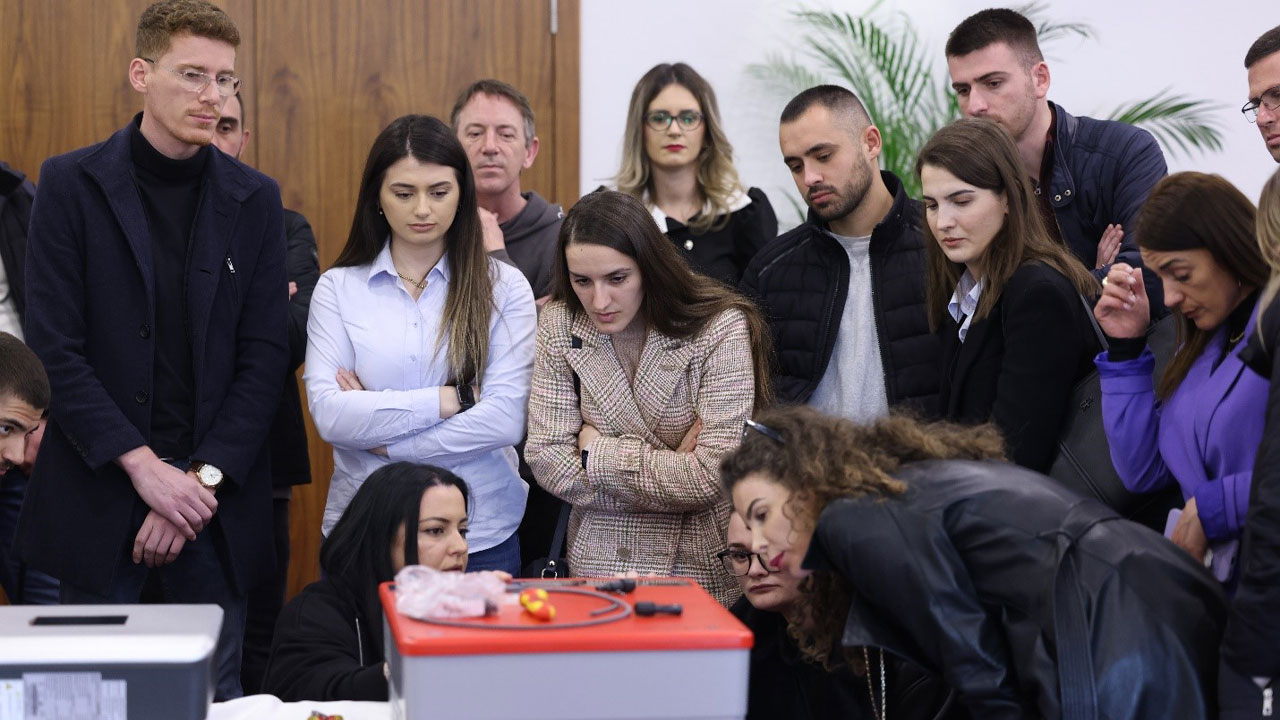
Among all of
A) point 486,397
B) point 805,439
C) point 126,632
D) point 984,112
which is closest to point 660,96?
point 984,112

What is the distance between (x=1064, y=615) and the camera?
186 cm

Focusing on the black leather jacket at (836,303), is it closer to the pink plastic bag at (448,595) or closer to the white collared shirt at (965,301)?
the white collared shirt at (965,301)

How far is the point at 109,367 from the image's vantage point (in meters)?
2.81

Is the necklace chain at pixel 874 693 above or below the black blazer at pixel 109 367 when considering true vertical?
below

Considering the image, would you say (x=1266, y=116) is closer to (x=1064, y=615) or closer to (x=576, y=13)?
(x=1064, y=615)

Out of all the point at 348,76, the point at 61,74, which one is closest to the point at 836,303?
the point at 348,76

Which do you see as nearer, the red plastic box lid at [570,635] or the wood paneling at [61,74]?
the red plastic box lid at [570,635]

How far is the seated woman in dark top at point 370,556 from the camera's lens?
2.51 meters

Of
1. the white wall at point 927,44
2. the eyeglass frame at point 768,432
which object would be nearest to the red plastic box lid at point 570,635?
the eyeglass frame at point 768,432

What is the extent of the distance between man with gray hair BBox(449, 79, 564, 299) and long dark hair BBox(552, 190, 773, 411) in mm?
727

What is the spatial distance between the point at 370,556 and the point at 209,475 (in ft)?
1.43

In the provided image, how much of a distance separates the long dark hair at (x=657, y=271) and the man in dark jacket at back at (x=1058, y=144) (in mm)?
807

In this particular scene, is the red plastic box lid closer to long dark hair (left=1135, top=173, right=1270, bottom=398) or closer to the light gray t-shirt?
long dark hair (left=1135, top=173, right=1270, bottom=398)

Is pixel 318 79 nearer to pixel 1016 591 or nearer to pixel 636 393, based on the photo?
pixel 636 393
